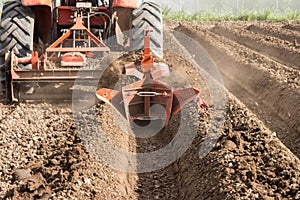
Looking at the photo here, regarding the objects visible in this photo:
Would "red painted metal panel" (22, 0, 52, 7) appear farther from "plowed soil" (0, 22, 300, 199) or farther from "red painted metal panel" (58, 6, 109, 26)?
"plowed soil" (0, 22, 300, 199)

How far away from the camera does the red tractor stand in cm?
709

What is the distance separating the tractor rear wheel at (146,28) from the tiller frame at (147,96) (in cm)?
76

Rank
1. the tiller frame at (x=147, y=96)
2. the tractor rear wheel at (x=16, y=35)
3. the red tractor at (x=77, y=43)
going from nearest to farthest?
1. the tiller frame at (x=147, y=96)
2. the red tractor at (x=77, y=43)
3. the tractor rear wheel at (x=16, y=35)

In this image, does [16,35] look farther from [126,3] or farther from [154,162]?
[154,162]

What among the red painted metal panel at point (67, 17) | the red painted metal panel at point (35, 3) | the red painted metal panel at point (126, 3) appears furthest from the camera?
the red painted metal panel at point (67, 17)

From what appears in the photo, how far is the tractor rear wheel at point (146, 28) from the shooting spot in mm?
8133

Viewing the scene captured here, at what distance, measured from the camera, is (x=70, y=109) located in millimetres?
7645

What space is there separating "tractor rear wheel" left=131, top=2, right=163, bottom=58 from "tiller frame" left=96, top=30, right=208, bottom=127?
765 millimetres

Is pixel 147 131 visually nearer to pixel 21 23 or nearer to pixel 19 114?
pixel 19 114

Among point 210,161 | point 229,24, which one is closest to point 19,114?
point 210,161

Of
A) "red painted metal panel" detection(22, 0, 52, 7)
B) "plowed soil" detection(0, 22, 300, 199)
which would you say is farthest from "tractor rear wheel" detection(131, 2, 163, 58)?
"red painted metal panel" detection(22, 0, 52, 7)

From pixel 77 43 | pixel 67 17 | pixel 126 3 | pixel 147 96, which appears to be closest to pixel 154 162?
pixel 147 96

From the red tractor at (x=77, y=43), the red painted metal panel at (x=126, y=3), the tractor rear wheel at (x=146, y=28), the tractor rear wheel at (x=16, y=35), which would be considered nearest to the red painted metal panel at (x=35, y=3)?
the red tractor at (x=77, y=43)

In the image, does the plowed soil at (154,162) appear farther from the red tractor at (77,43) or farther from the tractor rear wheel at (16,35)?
the tractor rear wheel at (16,35)
